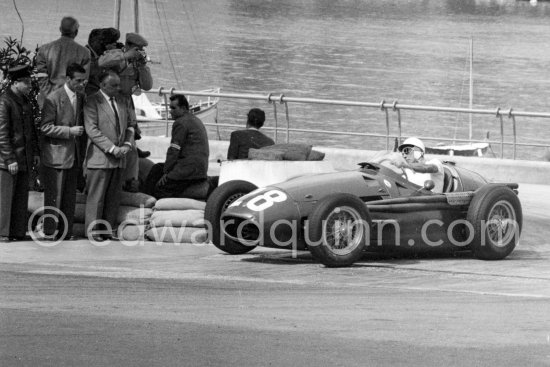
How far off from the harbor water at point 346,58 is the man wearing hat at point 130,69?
93.2 feet

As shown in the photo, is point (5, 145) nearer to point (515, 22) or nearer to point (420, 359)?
point (420, 359)

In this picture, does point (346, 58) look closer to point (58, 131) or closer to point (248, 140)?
point (248, 140)

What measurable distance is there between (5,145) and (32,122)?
16.6 inches

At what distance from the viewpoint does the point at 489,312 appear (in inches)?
370

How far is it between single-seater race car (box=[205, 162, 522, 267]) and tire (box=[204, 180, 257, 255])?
0.03 feet

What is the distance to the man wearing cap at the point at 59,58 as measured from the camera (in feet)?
45.4

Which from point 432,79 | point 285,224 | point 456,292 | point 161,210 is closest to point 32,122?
point 161,210

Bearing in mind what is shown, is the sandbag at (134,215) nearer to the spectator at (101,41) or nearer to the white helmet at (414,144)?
the spectator at (101,41)

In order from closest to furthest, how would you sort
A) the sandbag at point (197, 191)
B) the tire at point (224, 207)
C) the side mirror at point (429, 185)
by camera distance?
the tire at point (224, 207)
the side mirror at point (429, 185)
the sandbag at point (197, 191)

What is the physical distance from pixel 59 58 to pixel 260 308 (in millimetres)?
5722

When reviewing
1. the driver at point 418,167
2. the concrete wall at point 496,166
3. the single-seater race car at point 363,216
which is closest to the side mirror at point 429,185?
the single-seater race car at point 363,216

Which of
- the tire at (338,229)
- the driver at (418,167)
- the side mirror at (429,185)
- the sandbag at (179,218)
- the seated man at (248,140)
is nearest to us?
the tire at (338,229)

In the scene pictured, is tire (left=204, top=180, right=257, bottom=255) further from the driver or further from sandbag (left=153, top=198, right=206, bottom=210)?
the driver

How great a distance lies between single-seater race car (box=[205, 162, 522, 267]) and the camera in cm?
1177
